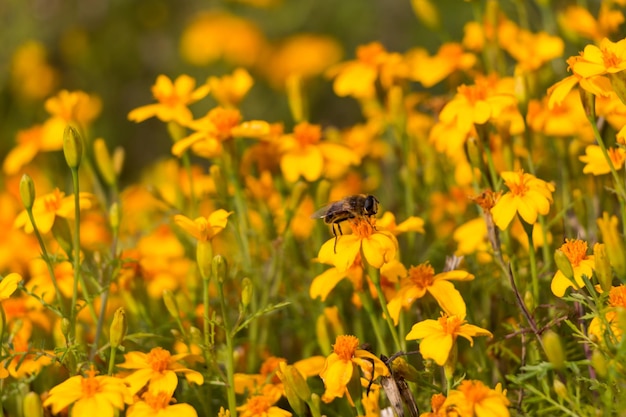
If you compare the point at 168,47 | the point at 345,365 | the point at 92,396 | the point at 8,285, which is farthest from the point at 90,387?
the point at 168,47

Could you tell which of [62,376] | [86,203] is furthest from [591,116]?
[62,376]

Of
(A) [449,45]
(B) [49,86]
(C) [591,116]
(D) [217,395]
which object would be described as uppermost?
(B) [49,86]

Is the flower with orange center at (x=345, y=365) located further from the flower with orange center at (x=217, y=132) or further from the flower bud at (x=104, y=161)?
the flower bud at (x=104, y=161)

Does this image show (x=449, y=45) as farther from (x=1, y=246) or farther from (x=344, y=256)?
(x=1, y=246)

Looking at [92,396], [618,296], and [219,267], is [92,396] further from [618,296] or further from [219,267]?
[618,296]

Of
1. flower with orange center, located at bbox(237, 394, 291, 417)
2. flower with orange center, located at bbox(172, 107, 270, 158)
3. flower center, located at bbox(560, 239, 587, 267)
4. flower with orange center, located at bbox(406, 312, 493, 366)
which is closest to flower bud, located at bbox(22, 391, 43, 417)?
flower with orange center, located at bbox(237, 394, 291, 417)
